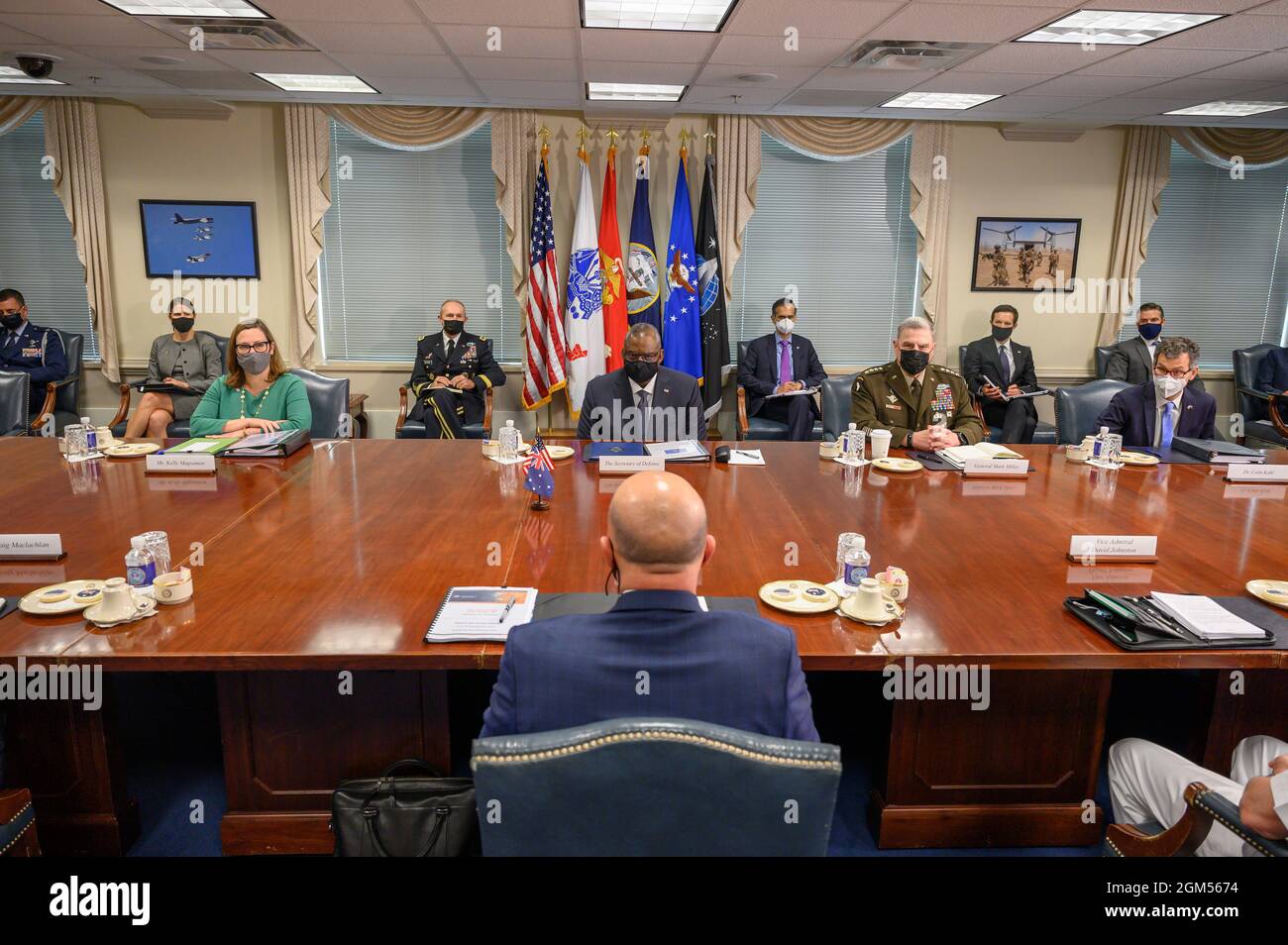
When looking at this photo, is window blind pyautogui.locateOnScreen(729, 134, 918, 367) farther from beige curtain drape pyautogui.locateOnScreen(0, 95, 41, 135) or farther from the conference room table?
beige curtain drape pyautogui.locateOnScreen(0, 95, 41, 135)

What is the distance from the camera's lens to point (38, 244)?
6.52 m

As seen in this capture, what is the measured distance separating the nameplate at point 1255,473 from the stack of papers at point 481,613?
2.86 metres

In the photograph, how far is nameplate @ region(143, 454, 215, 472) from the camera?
3289 millimetres

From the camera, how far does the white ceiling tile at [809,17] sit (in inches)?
141

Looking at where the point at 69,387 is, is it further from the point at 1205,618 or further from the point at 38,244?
the point at 1205,618

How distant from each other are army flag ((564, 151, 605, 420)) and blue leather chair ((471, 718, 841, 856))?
17.7ft

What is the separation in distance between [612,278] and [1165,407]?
12.6ft

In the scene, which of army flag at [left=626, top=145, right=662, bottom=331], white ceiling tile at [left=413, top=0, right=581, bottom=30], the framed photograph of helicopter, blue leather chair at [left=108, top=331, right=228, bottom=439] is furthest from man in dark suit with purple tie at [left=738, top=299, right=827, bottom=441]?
blue leather chair at [left=108, top=331, right=228, bottom=439]

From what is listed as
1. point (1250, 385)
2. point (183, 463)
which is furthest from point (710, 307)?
point (1250, 385)

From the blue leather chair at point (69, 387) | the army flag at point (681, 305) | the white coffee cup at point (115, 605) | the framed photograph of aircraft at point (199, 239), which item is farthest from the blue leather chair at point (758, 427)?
the blue leather chair at point (69, 387)

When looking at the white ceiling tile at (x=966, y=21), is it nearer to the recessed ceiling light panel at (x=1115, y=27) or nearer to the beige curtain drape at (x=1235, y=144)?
the recessed ceiling light panel at (x=1115, y=27)

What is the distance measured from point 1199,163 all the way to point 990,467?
5.33 meters

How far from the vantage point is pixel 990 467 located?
342 centimetres
